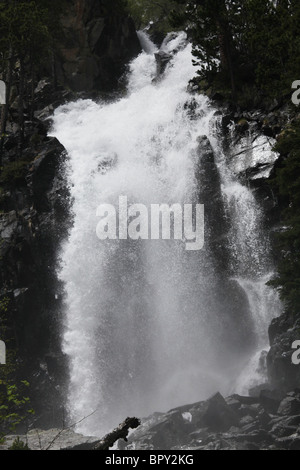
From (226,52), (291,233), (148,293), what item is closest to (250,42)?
(226,52)

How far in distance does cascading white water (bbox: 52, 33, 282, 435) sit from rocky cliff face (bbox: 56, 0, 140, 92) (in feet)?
50.7

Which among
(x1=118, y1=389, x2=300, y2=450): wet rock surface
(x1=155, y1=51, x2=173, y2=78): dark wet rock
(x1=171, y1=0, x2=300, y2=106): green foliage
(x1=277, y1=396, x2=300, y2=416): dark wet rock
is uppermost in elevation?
(x1=155, y1=51, x2=173, y2=78): dark wet rock

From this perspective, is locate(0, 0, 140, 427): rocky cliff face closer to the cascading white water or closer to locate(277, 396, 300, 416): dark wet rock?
the cascading white water

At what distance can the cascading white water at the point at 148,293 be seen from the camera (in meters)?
20.3

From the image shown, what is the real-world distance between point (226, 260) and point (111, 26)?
3109cm

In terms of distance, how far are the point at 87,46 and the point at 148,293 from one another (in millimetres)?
29643

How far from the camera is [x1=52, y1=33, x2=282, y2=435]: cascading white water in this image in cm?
2028

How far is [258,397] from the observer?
53.3 ft

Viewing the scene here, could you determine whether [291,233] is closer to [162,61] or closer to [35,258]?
[35,258]

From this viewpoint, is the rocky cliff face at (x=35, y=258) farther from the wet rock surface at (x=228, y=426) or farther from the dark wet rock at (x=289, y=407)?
the dark wet rock at (x=289, y=407)

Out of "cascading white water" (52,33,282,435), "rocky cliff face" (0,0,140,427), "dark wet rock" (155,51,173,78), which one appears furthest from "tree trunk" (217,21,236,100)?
"rocky cliff face" (0,0,140,427)

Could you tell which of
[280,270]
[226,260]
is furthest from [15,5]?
[280,270]

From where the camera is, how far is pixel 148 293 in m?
22.9

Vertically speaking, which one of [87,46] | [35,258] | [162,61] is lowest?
[35,258]
